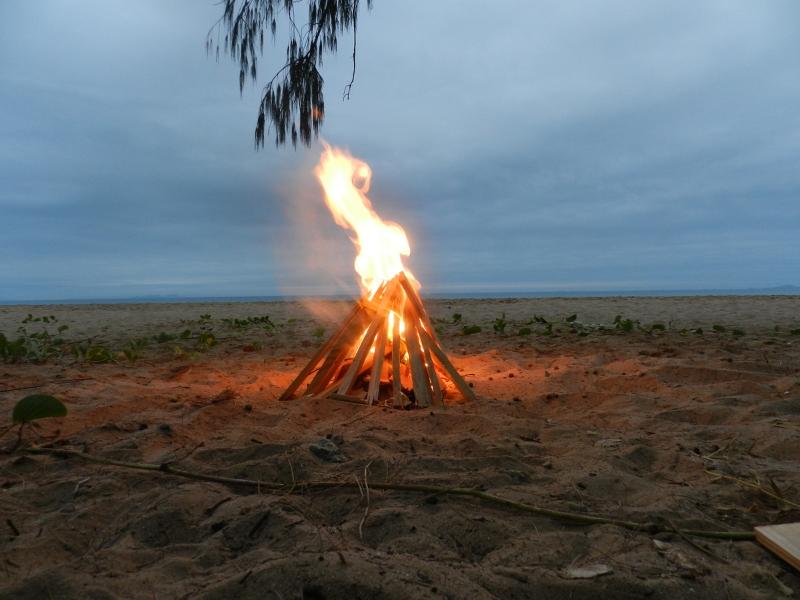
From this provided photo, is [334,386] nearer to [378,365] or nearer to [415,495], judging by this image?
[378,365]

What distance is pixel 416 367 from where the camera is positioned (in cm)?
402

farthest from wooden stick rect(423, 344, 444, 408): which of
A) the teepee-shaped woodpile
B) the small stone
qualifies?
the small stone

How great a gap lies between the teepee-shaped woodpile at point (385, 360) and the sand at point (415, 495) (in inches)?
11.3

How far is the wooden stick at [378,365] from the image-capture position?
3.91 m

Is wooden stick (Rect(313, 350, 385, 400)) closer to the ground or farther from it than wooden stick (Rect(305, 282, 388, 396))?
closer to the ground

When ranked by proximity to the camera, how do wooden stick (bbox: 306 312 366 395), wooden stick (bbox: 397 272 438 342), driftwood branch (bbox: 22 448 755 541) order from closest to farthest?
driftwood branch (bbox: 22 448 755 541)
wooden stick (bbox: 306 312 366 395)
wooden stick (bbox: 397 272 438 342)

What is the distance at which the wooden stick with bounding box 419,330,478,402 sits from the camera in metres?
3.99

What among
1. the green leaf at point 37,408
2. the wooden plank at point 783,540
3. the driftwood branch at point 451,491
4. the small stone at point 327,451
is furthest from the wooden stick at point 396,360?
the wooden plank at point 783,540

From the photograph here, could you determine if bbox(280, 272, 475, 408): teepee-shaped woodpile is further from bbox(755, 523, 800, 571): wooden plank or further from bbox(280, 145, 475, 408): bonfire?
bbox(755, 523, 800, 571): wooden plank

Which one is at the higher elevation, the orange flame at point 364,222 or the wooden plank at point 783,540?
the orange flame at point 364,222

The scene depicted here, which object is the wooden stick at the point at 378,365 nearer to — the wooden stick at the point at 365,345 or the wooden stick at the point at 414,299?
the wooden stick at the point at 365,345

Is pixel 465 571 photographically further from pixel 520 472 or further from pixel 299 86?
pixel 299 86

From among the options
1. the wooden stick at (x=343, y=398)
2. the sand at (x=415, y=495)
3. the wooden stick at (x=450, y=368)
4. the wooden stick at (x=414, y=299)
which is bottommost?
the sand at (x=415, y=495)

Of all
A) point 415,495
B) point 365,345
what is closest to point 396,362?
point 365,345
